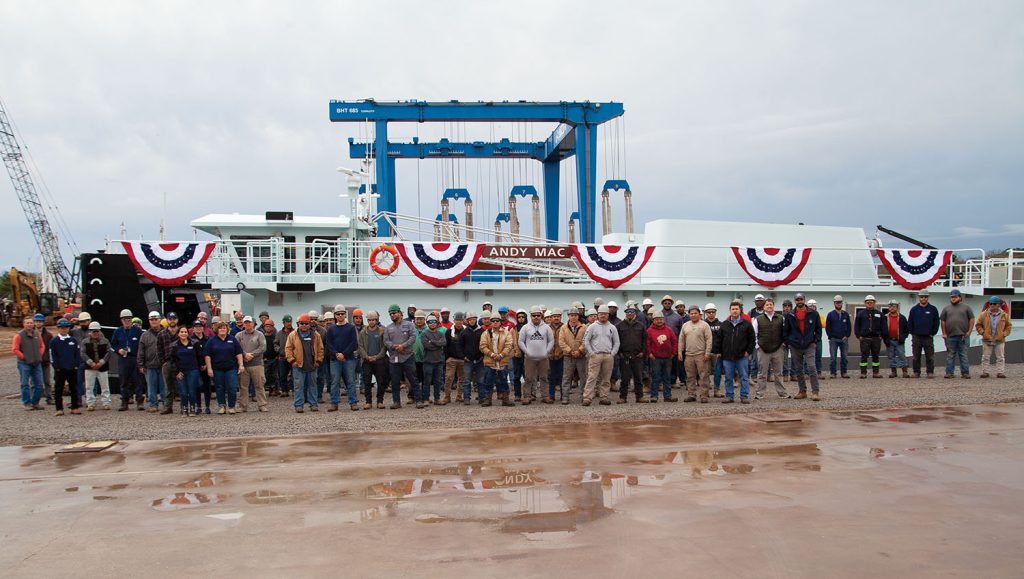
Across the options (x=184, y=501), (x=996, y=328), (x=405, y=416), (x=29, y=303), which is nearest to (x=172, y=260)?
(x=405, y=416)

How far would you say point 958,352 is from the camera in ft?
50.4

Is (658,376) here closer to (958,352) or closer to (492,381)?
(492,381)

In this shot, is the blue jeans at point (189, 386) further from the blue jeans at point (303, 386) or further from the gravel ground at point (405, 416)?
the blue jeans at point (303, 386)

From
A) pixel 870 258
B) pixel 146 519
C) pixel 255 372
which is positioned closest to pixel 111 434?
pixel 255 372

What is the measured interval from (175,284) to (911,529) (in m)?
14.6

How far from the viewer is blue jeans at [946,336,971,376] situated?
1505cm

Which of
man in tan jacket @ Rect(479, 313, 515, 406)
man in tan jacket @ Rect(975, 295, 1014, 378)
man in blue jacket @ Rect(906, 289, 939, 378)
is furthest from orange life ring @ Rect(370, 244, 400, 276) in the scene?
man in tan jacket @ Rect(975, 295, 1014, 378)

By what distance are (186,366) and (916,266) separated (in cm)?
1695

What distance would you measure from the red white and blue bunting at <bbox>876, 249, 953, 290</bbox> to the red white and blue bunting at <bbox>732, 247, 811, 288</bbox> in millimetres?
2559

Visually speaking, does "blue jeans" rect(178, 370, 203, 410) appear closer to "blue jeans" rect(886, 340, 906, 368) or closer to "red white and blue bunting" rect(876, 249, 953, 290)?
"blue jeans" rect(886, 340, 906, 368)

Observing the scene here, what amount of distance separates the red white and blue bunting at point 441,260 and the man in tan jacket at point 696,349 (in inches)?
227

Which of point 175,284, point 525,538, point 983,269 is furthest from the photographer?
point 983,269

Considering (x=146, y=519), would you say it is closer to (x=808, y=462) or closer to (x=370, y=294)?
(x=808, y=462)

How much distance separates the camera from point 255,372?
1238cm
